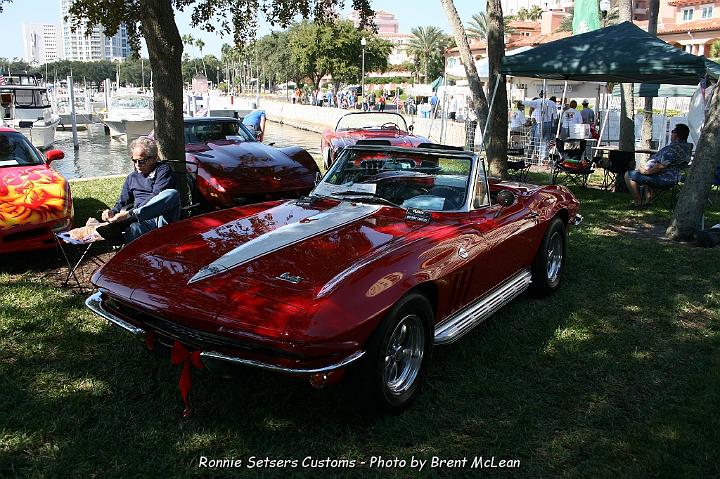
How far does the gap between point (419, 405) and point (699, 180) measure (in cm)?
613

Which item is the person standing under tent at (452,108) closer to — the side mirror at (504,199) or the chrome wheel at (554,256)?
the chrome wheel at (554,256)

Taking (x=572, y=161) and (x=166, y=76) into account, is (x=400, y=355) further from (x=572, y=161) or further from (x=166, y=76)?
(x=572, y=161)

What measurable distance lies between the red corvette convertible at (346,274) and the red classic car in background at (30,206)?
241 cm

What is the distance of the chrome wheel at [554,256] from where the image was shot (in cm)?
588

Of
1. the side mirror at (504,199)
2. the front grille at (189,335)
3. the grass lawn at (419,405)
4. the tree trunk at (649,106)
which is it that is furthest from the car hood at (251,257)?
the tree trunk at (649,106)

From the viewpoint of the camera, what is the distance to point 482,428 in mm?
3561

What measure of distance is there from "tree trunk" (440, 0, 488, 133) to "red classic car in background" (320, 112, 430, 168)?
1488 mm

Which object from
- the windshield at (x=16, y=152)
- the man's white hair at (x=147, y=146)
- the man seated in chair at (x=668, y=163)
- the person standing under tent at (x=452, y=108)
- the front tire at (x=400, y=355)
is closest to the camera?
the front tire at (x=400, y=355)

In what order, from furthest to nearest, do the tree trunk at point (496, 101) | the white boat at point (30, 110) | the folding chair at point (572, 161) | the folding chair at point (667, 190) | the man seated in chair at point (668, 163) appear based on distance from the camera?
the white boat at point (30, 110) < the folding chair at point (572, 161) < the tree trunk at point (496, 101) < the folding chair at point (667, 190) < the man seated in chair at point (668, 163)

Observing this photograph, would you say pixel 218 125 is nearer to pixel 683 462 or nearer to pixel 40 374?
pixel 40 374

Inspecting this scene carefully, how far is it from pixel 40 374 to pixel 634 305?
486 centimetres

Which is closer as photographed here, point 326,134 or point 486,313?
point 486,313

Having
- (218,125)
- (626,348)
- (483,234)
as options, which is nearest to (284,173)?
(218,125)

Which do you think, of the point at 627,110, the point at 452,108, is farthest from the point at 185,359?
the point at 452,108
